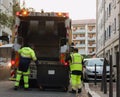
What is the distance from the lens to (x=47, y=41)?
1683 cm

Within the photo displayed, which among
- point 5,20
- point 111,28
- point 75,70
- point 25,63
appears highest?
point 111,28

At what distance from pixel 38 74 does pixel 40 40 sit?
8.12 ft

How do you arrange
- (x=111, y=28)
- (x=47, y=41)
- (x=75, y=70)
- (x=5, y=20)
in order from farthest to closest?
(x=111, y=28)
(x=5, y=20)
(x=47, y=41)
(x=75, y=70)

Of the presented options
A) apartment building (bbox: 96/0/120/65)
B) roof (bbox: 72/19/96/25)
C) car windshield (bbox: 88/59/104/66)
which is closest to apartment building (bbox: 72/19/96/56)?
roof (bbox: 72/19/96/25)

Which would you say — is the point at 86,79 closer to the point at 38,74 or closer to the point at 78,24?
the point at 38,74

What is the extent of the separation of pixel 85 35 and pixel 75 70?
116m

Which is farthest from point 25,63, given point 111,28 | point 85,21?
point 85,21

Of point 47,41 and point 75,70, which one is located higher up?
point 47,41

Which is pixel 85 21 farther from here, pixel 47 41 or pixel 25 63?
pixel 25 63

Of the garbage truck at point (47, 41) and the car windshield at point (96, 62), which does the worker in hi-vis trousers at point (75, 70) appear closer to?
the garbage truck at point (47, 41)

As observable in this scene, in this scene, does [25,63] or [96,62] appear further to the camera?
[96,62]

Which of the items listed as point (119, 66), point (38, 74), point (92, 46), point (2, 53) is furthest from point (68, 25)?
point (92, 46)

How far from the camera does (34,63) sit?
50.0 feet

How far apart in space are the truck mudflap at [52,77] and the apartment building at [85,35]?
11499 cm
